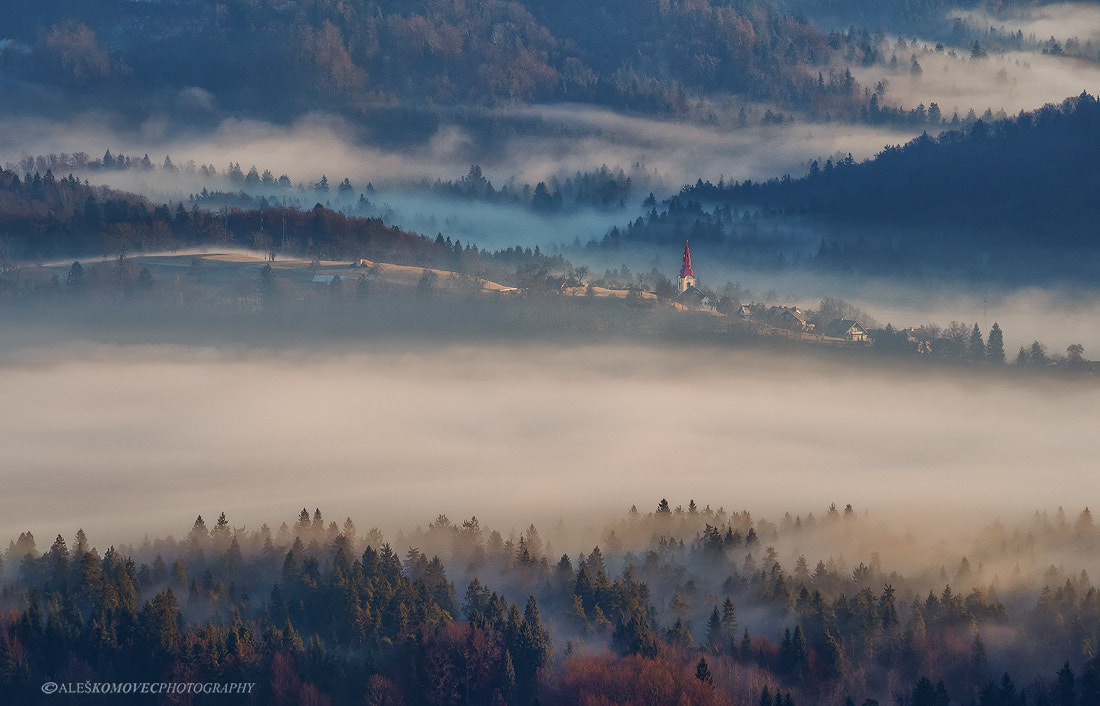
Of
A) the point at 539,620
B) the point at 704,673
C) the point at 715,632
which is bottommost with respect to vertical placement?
the point at 704,673

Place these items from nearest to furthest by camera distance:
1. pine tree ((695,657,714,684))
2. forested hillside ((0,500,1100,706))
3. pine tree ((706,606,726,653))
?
forested hillside ((0,500,1100,706)) < pine tree ((695,657,714,684)) < pine tree ((706,606,726,653))

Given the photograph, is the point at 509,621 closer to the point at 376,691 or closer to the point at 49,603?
the point at 376,691

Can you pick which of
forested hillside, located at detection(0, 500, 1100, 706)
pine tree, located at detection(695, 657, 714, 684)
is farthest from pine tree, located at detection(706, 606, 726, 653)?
pine tree, located at detection(695, 657, 714, 684)

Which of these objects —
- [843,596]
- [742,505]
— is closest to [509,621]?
[843,596]

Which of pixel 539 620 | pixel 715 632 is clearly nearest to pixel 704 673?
pixel 715 632

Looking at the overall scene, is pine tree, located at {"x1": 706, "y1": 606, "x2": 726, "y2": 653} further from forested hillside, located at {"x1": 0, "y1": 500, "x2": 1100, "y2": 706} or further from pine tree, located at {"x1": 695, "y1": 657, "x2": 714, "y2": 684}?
pine tree, located at {"x1": 695, "y1": 657, "x2": 714, "y2": 684}

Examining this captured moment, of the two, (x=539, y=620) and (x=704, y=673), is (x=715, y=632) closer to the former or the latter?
(x=704, y=673)

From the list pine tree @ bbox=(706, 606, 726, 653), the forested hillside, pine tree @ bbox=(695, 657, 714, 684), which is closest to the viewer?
the forested hillside

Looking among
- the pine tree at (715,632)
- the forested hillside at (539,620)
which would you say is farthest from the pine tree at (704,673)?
the pine tree at (715,632)

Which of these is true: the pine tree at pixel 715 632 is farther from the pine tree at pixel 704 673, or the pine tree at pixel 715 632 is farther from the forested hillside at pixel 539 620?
the pine tree at pixel 704 673

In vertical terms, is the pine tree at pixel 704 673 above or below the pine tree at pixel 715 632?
below

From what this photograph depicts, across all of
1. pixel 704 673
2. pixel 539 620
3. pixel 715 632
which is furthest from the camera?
pixel 715 632
